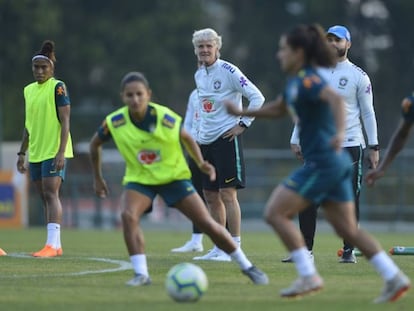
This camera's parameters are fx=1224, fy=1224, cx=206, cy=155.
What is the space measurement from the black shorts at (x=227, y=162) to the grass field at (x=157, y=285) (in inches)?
33.9

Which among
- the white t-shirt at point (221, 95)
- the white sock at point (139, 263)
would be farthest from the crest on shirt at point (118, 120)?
the white t-shirt at point (221, 95)

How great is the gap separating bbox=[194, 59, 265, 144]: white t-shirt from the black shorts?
0.11 meters

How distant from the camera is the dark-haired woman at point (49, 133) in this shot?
1344 cm

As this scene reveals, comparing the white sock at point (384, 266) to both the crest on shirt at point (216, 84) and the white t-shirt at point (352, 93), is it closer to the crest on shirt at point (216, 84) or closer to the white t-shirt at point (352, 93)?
the white t-shirt at point (352, 93)

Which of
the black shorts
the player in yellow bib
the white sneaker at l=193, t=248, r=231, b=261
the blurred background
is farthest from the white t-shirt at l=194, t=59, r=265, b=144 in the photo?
the blurred background

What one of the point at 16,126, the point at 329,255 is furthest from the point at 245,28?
the point at 329,255

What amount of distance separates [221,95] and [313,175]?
3888mm

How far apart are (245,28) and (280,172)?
20.5 metres

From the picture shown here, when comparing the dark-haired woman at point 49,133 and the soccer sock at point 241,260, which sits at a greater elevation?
the dark-haired woman at point 49,133

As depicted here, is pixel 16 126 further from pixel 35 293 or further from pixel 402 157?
pixel 35 293

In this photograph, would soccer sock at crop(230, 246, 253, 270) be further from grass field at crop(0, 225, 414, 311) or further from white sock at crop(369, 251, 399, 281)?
white sock at crop(369, 251, 399, 281)

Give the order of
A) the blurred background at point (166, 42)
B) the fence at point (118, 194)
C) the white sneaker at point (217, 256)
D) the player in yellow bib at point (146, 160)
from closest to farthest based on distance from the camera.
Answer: the player in yellow bib at point (146, 160)
the white sneaker at point (217, 256)
the fence at point (118, 194)
the blurred background at point (166, 42)

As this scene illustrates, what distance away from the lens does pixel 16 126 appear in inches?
1655

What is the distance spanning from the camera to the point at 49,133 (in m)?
13.5
